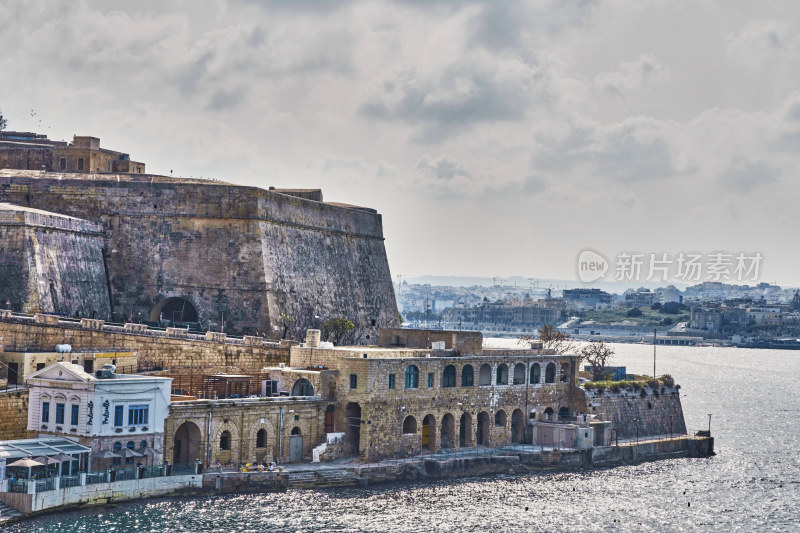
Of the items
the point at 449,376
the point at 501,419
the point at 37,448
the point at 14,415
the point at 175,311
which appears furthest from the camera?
the point at 175,311

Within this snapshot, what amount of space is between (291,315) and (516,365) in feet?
46.7

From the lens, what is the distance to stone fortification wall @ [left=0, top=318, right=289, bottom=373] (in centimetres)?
5484

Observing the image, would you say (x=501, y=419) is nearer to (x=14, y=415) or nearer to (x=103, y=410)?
(x=103, y=410)

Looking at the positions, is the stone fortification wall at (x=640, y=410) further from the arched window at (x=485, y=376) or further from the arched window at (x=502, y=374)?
the arched window at (x=485, y=376)

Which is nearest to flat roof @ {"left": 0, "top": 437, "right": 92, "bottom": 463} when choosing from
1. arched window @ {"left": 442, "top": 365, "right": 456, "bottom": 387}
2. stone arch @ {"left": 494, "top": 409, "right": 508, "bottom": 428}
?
arched window @ {"left": 442, "top": 365, "right": 456, "bottom": 387}

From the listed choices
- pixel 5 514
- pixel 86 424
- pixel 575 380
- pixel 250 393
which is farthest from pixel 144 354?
pixel 575 380

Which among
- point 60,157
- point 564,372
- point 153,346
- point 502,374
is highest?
point 60,157

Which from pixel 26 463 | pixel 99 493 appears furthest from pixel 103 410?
pixel 26 463

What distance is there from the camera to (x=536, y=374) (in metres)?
63.8

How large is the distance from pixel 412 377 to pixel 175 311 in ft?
56.4

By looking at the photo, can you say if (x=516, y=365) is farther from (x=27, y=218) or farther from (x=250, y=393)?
(x=27, y=218)

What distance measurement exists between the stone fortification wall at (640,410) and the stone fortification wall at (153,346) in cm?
1797

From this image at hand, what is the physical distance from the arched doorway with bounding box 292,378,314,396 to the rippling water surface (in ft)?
19.9

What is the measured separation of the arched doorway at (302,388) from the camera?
55438mm
